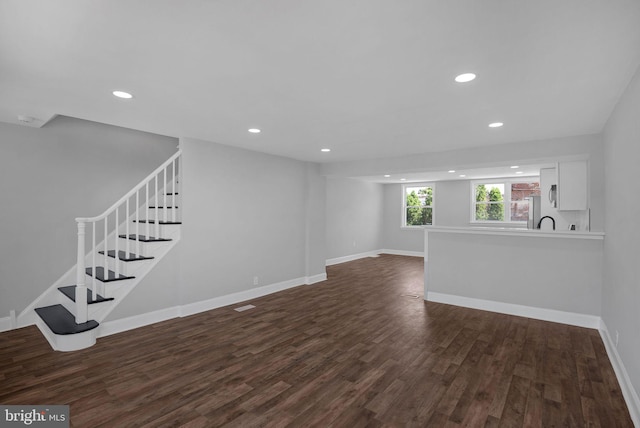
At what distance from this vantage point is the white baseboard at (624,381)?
6.78ft

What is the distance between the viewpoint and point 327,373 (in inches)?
106

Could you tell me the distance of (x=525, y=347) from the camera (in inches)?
128

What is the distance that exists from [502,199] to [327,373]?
26.9 ft

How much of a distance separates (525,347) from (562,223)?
2574 millimetres

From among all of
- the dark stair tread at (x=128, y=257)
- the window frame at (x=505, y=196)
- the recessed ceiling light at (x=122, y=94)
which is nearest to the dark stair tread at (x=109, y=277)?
the dark stair tread at (x=128, y=257)

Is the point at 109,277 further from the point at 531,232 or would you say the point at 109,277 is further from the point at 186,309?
the point at 531,232

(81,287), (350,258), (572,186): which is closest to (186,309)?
(81,287)

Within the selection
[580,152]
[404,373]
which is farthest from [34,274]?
[580,152]

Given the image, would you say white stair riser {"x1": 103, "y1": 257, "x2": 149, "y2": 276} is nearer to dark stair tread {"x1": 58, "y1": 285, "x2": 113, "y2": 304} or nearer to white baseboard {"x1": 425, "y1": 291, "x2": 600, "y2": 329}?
dark stair tread {"x1": 58, "y1": 285, "x2": 113, "y2": 304}

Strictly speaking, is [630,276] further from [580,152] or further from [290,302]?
[290,302]

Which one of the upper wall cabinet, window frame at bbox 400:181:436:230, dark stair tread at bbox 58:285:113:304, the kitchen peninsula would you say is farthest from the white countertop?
window frame at bbox 400:181:436:230

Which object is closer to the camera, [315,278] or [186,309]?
[186,309]

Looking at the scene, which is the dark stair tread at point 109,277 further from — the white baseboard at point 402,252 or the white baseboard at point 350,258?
the white baseboard at point 402,252

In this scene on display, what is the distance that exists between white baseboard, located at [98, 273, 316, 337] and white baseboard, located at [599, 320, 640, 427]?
4369 millimetres
